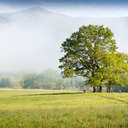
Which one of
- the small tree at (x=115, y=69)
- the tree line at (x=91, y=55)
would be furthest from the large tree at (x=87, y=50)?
the small tree at (x=115, y=69)

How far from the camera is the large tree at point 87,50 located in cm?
4875

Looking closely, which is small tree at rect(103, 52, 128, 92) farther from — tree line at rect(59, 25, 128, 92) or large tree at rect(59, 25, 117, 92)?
large tree at rect(59, 25, 117, 92)

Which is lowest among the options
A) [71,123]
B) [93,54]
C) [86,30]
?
[71,123]

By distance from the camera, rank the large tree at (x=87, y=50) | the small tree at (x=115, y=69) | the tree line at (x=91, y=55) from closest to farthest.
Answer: the small tree at (x=115, y=69), the tree line at (x=91, y=55), the large tree at (x=87, y=50)

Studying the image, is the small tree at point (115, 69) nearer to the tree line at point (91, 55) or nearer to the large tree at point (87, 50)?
the tree line at point (91, 55)

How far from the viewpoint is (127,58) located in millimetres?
Answer: 53312

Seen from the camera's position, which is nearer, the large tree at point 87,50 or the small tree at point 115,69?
the small tree at point 115,69

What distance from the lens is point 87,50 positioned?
4922cm

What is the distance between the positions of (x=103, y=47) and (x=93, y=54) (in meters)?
2.90

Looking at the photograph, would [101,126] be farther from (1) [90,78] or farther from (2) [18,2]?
(1) [90,78]

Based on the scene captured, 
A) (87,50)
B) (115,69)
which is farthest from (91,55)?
(115,69)

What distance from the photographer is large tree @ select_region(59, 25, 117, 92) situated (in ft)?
160

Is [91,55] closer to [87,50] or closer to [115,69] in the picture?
[87,50]

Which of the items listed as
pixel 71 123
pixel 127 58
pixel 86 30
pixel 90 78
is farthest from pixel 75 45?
pixel 71 123
